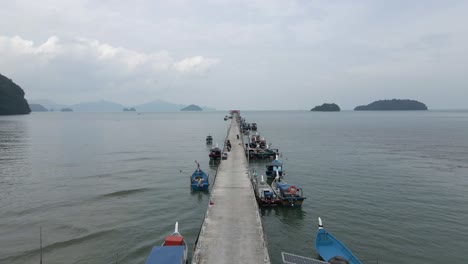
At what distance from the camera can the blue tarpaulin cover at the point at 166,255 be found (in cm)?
1662

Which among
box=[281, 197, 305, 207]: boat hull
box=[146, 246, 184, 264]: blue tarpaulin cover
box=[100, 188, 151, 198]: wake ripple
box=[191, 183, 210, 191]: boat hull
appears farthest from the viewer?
box=[191, 183, 210, 191]: boat hull

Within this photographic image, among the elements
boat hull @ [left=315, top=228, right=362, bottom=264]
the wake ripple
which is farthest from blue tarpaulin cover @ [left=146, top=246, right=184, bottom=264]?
the wake ripple

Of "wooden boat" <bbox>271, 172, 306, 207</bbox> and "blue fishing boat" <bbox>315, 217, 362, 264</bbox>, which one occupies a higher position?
"wooden boat" <bbox>271, 172, 306, 207</bbox>

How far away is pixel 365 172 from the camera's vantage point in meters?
47.4

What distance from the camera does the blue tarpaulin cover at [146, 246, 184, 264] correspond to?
655 inches

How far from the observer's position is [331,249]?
21.1 meters

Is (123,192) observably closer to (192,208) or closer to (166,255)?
(192,208)

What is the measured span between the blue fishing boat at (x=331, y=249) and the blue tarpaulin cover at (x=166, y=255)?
10098 mm

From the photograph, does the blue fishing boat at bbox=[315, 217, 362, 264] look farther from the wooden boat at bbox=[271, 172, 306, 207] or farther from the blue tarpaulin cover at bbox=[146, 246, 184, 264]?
the blue tarpaulin cover at bbox=[146, 246, 184, 264]

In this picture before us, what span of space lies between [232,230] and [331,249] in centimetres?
755

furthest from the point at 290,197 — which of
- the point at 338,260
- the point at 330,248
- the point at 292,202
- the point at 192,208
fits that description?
the point at 338,260

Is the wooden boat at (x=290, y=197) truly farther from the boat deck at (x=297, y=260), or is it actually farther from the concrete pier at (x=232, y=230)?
the boat deck at (x=297, y=260)

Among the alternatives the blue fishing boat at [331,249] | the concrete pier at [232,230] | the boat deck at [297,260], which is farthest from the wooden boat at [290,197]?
the boat deck at [297,260]

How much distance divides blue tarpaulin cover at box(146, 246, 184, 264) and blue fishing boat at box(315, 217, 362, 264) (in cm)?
1010
